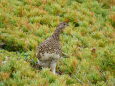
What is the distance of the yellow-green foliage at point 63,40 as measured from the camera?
855 cm

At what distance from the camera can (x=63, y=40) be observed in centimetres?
1268

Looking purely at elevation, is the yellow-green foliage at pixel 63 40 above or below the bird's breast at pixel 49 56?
below

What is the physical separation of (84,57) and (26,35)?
7.91ft

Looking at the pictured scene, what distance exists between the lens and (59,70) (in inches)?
401

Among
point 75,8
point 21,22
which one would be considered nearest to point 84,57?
point 21,22

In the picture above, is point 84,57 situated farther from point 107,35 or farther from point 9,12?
point 9,12

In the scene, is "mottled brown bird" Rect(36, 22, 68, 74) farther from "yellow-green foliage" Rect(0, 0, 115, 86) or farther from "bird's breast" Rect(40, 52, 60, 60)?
"yellow-green foliage" Rect(0, 0, 115, 86)

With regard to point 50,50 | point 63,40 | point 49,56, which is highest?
point 50,50

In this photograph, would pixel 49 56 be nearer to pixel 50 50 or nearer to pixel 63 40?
pixel 50 50

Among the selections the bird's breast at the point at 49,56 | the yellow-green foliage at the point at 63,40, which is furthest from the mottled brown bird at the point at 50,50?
the yellow-green foliage at the point at 63,40

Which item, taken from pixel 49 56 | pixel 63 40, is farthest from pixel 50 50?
pixel 63 40

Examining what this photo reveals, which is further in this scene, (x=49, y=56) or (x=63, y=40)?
(x=63, y=40)

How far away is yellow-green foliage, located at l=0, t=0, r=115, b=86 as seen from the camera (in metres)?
8.55

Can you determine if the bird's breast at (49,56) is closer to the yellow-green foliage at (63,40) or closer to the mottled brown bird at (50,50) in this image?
the mottled brown bird at (50,50)
